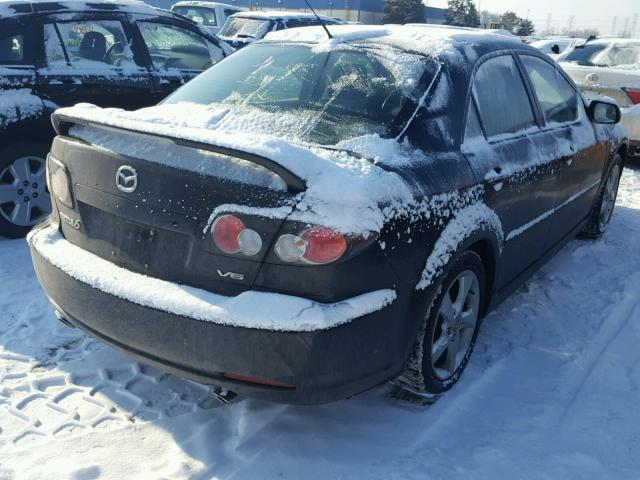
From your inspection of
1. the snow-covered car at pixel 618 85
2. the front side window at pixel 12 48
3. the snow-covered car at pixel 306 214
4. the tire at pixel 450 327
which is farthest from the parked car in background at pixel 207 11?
the tire at pixel 450 327

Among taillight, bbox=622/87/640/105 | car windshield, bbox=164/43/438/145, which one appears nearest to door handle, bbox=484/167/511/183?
car windshield, bbox=164/43/438/145

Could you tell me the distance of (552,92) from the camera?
13.3 feet

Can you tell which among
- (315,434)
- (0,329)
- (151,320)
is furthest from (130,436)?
(0,329)

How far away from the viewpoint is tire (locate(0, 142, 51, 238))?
4609mm

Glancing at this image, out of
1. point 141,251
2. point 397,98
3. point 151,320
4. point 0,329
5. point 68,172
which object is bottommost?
point 0,329

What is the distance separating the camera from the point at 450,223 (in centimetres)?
261

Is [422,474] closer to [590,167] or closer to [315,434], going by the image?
[315,434]

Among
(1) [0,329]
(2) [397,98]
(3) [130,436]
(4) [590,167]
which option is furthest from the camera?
(4) [590,167]

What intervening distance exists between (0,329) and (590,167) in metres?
3.94

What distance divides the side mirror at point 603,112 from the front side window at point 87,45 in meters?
3.70

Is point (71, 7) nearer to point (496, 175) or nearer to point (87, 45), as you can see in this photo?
point (87, 45)

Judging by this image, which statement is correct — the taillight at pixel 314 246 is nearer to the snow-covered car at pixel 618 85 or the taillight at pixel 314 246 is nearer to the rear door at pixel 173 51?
the rear door at pixel 173 51

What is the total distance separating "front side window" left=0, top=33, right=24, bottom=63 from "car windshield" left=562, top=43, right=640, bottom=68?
714 cm

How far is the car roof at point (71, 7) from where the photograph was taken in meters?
4.68
